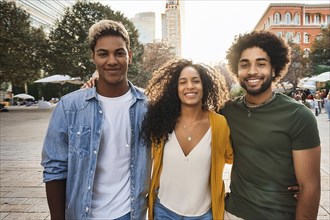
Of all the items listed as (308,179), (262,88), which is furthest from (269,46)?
(308,179)

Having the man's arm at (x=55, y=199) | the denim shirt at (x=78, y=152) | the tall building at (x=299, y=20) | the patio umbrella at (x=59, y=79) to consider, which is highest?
the tall building at (x=299, y=20)

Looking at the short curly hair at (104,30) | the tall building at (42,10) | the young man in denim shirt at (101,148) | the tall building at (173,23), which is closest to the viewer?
the young man in denim shirt at (101,148)

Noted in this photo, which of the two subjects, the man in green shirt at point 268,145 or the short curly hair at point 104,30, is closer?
the man in green shirt at point 268,145

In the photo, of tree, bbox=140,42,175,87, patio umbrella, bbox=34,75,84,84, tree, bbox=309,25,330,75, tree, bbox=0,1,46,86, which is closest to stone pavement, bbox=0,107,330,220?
tree, bbox=0,1,46,86

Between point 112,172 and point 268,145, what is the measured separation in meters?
1.12

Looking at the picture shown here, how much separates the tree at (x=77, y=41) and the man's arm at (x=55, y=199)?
26.8 m

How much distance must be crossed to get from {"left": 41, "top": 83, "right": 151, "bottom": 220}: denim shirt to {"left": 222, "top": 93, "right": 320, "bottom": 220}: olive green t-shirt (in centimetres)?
79

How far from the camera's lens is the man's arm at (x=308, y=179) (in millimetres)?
2232

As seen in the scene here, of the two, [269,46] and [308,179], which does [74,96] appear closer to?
[269,46]

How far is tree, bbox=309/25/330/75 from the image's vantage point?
1507 inches

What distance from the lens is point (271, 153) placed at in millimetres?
2359

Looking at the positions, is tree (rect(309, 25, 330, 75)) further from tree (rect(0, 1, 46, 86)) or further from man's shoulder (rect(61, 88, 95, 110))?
man's shoulder (rect(61, 88, 95, 110))

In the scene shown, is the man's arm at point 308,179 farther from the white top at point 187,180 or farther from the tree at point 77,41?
the tree at point 77,41

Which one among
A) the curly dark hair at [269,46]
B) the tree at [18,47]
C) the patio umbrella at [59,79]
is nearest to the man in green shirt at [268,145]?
the curly dark hair at [269,46]
